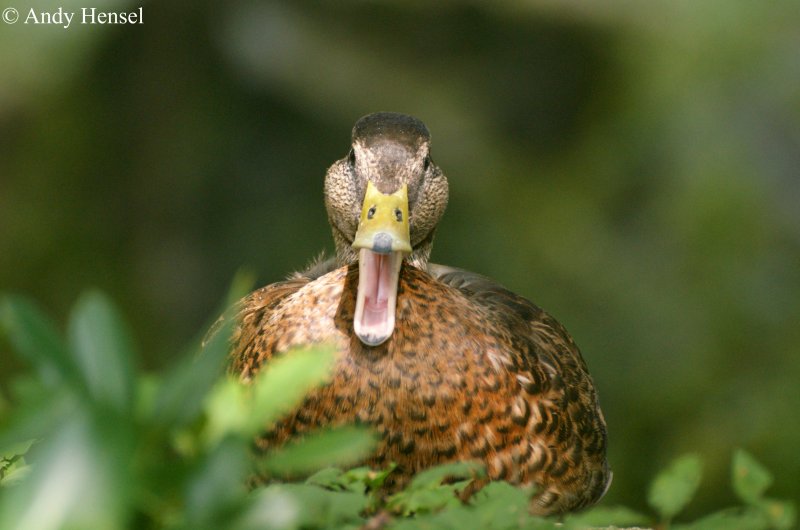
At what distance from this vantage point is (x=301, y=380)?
38.3 inches

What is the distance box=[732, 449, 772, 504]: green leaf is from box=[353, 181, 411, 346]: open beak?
1434 millimetres

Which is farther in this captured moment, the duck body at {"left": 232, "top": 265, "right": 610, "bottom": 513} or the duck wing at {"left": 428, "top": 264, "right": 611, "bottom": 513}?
the duck wing at {"left": 428, "top": 264, "right": 611, "bottom": 513}

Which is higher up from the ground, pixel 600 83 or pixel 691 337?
pixel 600 83

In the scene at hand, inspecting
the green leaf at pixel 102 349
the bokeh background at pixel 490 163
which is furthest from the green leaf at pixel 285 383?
the bokeh background at pixel 490 163

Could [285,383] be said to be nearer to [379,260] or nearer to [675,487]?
[675,487]

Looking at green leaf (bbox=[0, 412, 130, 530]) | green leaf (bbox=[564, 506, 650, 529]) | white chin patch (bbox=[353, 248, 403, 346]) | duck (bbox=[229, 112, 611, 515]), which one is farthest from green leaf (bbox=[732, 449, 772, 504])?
white chin patch (bbox=[353, 248, 403, 346])

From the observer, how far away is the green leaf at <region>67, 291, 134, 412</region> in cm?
89

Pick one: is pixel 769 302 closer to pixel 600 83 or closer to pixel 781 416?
pixel 781 416

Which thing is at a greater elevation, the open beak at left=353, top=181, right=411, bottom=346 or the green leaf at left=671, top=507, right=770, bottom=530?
the open beak at left=353, top=181, right=411, bottom=346

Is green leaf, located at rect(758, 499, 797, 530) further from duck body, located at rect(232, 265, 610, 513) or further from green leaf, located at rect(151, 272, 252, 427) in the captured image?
duck body, located at rect(232, 265, 610, 513)

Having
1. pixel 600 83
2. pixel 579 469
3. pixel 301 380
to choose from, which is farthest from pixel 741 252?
pixel 301 380

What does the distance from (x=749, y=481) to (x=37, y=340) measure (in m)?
0.98

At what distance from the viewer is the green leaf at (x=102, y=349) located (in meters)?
0.89

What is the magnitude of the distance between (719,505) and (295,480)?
450 centimetres
